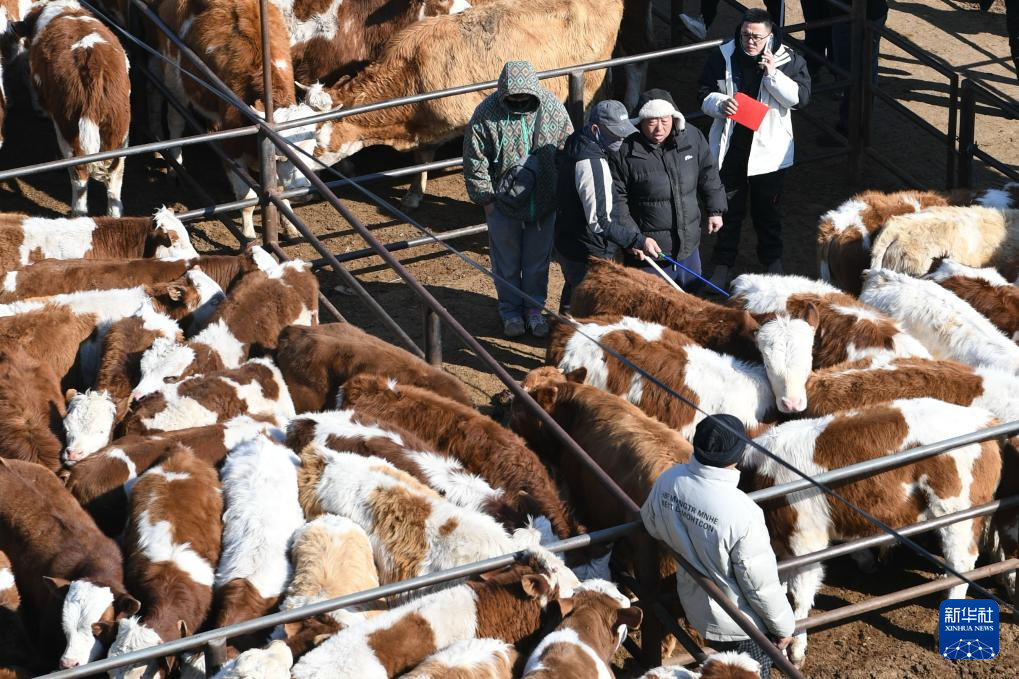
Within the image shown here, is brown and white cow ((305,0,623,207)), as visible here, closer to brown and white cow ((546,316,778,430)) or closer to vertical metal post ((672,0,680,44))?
vertical metal post ((672,0,680,44))

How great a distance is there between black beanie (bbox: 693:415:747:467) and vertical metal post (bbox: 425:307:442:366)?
278 cm

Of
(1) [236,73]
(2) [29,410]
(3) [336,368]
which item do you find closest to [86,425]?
(2) [29,410]

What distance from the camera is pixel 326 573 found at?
594 centimetres

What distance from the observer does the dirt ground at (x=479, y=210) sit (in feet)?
29.9

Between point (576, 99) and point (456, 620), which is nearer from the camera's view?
point (456, 620)

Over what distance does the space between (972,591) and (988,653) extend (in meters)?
0.40

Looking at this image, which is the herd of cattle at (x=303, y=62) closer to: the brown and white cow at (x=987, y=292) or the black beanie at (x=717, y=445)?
the brown and white cow at (x=987, y=292)

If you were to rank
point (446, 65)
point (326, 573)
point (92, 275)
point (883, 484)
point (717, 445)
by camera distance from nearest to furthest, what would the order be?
1. point (717, 445)
2. point (326, 573)
3. point (883, 484)
4. point (92, 275)
5. point (446, 65)

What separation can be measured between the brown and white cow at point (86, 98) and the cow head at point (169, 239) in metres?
1.36

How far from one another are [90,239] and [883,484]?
17.1 feet

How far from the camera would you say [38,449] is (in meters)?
7.09

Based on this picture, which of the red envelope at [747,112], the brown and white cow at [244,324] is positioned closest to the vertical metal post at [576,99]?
the red envelope at [747,112]

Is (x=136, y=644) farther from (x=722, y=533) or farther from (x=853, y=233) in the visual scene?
(x=853, y=233)

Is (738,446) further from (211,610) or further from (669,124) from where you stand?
(669,124)
